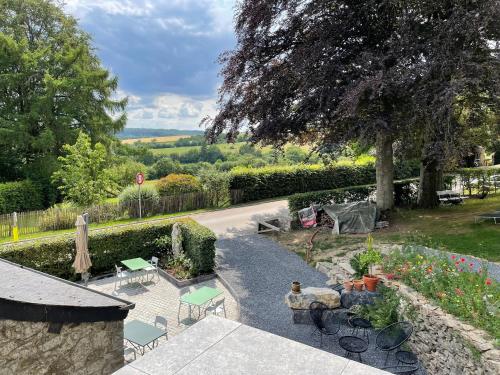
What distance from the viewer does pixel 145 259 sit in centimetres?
1389

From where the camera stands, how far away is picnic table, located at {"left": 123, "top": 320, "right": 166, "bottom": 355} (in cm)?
769

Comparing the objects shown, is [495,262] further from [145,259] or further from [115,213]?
[115,213]

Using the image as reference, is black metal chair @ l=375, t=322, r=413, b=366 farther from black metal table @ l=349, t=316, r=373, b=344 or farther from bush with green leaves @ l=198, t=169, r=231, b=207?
bush with green leaves @ l=198, t=169, r=231, b=207

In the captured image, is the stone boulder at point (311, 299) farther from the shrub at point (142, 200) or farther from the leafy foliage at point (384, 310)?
the shrub at point (142, 200)

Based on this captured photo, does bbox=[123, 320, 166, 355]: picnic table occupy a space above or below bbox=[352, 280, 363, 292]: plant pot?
below

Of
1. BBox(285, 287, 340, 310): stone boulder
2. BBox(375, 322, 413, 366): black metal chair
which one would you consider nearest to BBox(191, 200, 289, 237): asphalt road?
BBox(285, 287, 340, 310): stone boulder

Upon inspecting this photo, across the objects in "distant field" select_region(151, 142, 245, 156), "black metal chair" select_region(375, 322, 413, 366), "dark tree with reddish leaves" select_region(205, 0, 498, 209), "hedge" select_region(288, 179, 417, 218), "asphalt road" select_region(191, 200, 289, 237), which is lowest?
"asphalt road" select_region(191, 200, 289, 237)

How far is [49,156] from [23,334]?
88.6 ft

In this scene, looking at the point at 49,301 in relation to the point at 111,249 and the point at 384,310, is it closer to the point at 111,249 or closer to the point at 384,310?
the point at 384,310

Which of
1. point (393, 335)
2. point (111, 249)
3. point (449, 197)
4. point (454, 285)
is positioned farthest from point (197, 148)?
point (454, 285)

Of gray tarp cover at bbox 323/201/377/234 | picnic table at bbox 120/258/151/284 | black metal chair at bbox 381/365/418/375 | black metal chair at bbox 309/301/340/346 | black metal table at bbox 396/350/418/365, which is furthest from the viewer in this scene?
gray tarp cover at bbox 323/201/377/234

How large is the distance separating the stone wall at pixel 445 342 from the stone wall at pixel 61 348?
5.47m

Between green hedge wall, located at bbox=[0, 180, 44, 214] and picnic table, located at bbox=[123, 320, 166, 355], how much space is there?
20.0m

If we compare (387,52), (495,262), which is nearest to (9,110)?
(387,52)
